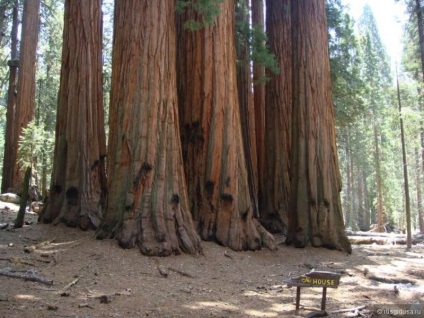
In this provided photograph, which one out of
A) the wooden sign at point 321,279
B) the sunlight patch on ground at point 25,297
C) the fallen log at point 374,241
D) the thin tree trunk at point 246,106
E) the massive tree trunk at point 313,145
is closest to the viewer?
the sunlight patch on ground at point 25,297

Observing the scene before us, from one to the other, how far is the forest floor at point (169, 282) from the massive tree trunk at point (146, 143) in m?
0.35

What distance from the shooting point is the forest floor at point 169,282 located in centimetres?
463

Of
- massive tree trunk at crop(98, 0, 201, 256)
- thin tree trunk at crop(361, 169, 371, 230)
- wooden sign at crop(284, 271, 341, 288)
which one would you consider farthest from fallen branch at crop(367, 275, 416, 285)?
thin tree trunk at crop(361, 169, 371, 230)

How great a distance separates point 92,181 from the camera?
9.41 meters

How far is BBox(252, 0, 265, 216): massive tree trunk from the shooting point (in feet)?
44.0

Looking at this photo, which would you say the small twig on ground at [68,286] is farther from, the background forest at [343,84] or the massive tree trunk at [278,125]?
the massive tree trunk at [278,125]

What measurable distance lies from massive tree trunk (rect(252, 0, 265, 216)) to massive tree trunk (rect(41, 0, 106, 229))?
516 cm

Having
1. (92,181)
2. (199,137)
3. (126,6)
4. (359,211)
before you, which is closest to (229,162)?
(199,137)

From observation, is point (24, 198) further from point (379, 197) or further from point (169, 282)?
point (379, 197)

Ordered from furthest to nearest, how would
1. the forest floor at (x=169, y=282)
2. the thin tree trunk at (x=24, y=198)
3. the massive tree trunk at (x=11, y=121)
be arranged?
the massive tree trunk at (x=11, y=121) < the thin tree trunk at (x=24, y=198) < the forest floor at (x=169, y=282)

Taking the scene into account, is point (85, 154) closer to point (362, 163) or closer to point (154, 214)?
point (154, 214)

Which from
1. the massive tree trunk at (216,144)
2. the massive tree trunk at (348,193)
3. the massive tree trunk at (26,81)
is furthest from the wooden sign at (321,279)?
the massive tree trunk at (348,193)

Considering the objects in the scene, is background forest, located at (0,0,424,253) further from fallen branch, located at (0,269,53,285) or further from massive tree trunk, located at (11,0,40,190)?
fallen branch, located at (0,269,53,285)

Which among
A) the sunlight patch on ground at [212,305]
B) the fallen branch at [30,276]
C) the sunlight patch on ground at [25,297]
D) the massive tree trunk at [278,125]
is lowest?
the sunlight patch on ground at [212,305]
